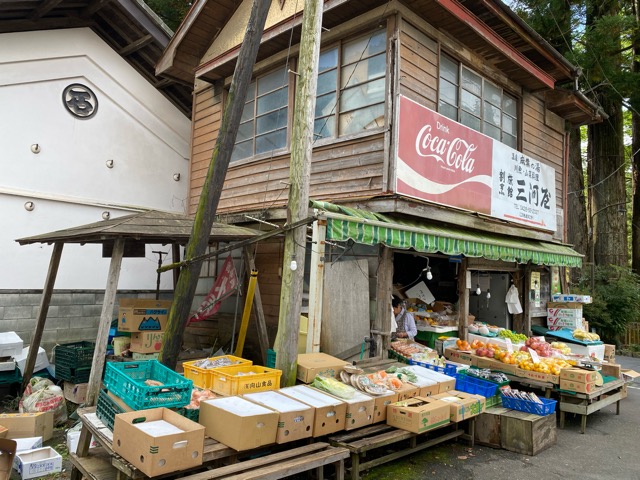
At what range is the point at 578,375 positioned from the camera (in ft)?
23.9

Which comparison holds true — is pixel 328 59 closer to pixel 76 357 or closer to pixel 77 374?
pixel 76 357

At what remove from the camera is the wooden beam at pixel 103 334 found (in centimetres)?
625

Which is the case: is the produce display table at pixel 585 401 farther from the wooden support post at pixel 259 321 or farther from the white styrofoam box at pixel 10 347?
the white styrofoam box at pixel 10 347

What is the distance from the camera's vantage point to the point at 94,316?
35.9ft

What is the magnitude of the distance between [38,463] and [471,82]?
9.56 m

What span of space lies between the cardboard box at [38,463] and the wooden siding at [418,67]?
23.2 feet

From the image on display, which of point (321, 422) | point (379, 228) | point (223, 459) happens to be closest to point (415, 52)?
point (379, 228)

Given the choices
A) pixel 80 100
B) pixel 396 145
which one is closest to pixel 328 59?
pixel 396 145

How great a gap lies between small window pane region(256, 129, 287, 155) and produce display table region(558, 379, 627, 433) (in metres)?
6.83

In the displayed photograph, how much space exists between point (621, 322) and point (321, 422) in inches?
579

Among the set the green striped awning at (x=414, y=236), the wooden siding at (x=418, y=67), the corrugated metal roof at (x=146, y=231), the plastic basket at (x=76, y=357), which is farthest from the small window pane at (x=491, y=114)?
the plastic basket at (x=76, y=357)

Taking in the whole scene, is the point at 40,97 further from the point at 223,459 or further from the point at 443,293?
the point at 443,293

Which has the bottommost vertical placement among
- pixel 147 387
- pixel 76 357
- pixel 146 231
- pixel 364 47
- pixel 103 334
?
pixel 76 357

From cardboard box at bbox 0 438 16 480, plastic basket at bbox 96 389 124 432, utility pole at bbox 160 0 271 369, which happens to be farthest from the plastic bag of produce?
cardboard box at bbox 0 438 16 480
